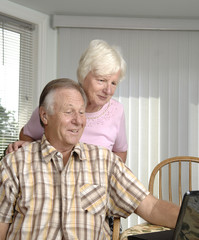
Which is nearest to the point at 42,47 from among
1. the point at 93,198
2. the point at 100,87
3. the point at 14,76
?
the point at 14,76

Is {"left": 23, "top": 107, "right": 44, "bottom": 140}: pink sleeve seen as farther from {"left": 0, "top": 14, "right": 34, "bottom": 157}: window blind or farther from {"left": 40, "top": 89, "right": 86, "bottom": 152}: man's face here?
{"left": 0, "top": 14, "right": 34, "bottom": 157}: window blind

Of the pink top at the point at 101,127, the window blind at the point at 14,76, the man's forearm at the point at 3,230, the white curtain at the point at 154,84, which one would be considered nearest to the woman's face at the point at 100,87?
the pink top at the point at 101,127

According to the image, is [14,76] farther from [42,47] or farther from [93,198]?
[93,198]

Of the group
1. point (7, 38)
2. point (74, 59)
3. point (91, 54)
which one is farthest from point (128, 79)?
point (91, 54)

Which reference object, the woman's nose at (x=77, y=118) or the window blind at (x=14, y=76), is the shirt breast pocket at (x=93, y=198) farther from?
the window blind at (x=14, y=76)

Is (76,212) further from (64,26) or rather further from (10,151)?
(64,26)

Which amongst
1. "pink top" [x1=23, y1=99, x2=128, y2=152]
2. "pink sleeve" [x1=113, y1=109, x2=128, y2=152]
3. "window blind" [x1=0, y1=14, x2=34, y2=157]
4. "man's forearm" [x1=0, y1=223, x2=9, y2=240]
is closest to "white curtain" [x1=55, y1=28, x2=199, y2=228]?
"window blind" [x1=0, y1=14, x2=34, y2=157]

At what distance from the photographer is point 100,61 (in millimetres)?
2076

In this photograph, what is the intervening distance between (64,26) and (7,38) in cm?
61

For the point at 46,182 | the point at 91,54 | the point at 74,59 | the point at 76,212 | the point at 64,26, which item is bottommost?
the point at 76,212

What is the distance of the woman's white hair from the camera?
2066 mm

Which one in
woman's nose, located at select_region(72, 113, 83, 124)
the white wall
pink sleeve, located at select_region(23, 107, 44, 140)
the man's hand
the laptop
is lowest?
the man's hand

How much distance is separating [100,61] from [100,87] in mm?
128

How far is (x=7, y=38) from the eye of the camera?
4191 mm
